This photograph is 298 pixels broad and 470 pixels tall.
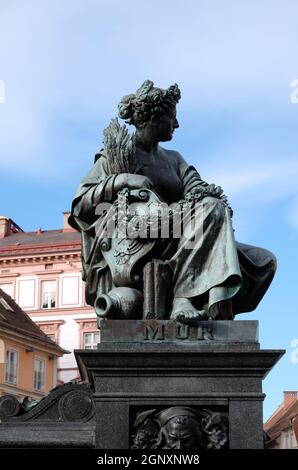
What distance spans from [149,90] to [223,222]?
136 cm

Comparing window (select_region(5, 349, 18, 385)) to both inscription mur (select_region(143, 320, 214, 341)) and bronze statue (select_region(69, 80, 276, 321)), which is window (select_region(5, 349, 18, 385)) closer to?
bronze statue (select_region(69, 80, 276, 321))

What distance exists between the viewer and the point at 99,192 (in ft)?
22.5

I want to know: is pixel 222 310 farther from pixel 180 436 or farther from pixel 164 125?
pixel 164 125

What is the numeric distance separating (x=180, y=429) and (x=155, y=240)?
138 cm

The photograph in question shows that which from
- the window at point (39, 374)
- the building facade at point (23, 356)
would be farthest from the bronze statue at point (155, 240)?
the window at point (39, 374)

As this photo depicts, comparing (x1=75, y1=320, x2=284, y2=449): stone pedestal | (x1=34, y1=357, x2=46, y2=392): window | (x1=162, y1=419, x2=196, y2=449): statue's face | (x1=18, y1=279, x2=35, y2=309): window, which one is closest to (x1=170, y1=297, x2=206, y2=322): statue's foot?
(x1=75, y1=320, x2=284, y2=449): stone pedestal

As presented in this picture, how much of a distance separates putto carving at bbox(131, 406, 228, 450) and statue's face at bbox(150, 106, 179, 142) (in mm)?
2400

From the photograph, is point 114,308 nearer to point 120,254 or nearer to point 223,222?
point 120,254

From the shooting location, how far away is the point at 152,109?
23.7ft

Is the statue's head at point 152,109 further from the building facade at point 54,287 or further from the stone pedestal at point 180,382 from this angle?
the building facade at point 54,287

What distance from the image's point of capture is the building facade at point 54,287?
5378 centimetres

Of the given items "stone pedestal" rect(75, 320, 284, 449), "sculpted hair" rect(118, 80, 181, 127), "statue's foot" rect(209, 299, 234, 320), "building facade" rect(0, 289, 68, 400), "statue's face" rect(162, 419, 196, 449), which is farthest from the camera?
"building facade" rect(0, 289, 68, 400)

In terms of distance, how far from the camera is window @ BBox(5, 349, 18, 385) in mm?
44688
